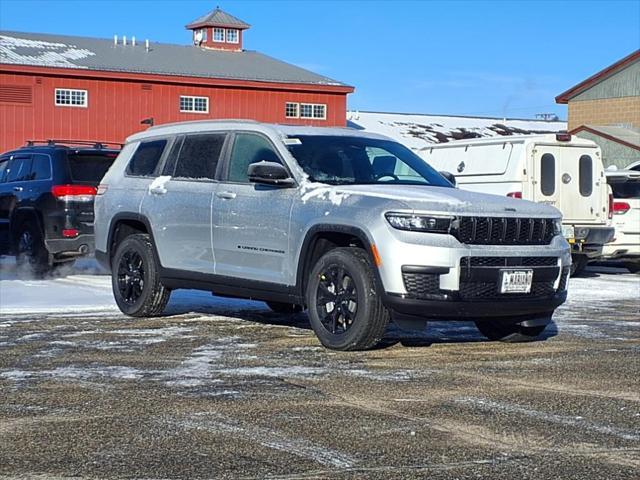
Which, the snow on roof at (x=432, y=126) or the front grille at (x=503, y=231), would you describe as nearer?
the front grille at (x=503, y=231)

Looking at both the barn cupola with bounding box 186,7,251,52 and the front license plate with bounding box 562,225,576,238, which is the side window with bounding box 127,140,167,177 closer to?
the front license plate with bounding box 562,225,576,238

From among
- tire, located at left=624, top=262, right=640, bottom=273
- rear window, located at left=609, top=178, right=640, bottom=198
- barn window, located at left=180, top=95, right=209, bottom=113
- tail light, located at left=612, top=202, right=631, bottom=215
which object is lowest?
tire, located at left=624, top=262, right=640, bottom=273

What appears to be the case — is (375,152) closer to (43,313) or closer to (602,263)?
(43,313)

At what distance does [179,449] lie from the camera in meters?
5.44

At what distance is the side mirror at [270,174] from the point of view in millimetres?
9203

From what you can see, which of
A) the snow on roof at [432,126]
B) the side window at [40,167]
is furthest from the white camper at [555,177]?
the snow on roof at [432,126]

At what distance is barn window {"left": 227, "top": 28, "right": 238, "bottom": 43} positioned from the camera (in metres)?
52.0

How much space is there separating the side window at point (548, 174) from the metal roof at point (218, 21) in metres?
36.9

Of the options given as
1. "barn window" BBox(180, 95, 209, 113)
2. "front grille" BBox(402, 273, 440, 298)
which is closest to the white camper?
"front grille" BBox(402, 273, 440, 298)

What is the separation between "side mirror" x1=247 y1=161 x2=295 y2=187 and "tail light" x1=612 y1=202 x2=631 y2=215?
30.1 feet

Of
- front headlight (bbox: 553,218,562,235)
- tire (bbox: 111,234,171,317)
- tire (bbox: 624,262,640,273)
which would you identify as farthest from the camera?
tire (bbox: 624,262,640,273)

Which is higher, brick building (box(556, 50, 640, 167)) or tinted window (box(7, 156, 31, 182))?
brick building (box(556, 50, 640, 167))

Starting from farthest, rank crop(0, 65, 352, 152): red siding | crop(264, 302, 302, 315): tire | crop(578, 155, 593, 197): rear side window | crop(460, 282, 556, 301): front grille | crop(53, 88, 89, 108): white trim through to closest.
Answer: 1. crop(53, 88, 89, 108): white trim
2. crop(0, 65, 352, 152): red siding
3. crop(578, 155, 593, 197): rear side window
4. crop(264, 302, 302, 315): tire
5. crop(460, 282, 556, 301): front grille

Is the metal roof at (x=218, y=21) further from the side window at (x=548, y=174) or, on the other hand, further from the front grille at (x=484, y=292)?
the front grille at (x=484, y=292)
